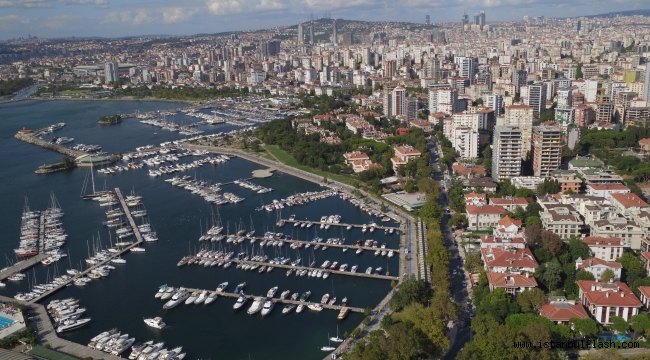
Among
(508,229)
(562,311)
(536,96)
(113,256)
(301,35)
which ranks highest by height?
(301,35)

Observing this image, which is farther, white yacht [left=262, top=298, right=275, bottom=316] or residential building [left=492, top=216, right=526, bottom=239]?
residential building [left=492, top=216, right=526, bottom=239]

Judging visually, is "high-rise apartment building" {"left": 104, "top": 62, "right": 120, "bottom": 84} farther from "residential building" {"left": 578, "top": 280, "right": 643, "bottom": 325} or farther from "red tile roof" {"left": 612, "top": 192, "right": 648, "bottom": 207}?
"residential building" {"left": 578, "top": 280, "right": 643, "bottom": 325}

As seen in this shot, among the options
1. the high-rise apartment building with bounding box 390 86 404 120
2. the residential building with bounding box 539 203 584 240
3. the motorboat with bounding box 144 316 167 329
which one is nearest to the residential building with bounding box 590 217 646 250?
the residential building with bounding box 539 203 584 240

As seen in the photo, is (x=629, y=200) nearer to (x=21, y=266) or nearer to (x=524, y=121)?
(x=524, y=121)

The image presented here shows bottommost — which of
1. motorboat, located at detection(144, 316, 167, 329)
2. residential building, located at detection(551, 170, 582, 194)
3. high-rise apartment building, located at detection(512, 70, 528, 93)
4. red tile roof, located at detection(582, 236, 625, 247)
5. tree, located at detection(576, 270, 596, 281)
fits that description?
motorboat, located at detection(144, 316, 167, 329)

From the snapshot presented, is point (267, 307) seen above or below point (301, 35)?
below

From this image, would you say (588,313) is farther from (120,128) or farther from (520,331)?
(120,128)

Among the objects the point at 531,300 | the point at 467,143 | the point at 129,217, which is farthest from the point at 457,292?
the point at 467,143

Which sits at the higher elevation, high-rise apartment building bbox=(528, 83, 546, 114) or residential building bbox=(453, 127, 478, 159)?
high-rise apartment building bbox=(528, 83, 546, 114)
